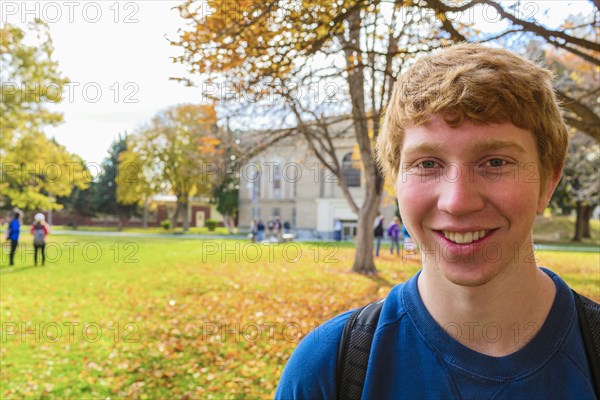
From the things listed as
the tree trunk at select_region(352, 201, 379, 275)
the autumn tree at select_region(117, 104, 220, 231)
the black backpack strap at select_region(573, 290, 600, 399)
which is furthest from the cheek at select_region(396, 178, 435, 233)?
the autumn tree at select_region(117, 104, 220, 231)

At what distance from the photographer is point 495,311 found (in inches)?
56.5

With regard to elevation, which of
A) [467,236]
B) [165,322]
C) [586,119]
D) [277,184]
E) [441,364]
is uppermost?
[277,184]

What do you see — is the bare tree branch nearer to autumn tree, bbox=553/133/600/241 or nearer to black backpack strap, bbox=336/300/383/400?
black backpack strap, bbox=336/300/383/400

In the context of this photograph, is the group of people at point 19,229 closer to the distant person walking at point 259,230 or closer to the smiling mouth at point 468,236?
the distant person walking at point 259,230

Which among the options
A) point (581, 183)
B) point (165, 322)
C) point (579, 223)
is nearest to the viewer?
point (165, 322)

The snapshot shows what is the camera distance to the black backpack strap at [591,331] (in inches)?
50.7

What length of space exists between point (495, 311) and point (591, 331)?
27cm

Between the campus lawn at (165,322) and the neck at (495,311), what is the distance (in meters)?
4.69

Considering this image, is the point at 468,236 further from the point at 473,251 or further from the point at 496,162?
the point at 496,162

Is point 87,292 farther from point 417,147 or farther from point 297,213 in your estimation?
point 297,213

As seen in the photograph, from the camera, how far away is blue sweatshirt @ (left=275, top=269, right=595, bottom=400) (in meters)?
1.31

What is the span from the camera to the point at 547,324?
4.61ft

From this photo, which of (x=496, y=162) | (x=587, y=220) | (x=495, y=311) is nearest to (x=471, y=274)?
(x=495, y=311)

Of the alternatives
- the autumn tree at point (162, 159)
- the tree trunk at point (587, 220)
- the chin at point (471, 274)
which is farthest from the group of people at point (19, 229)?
the tree trunk at point (587, 220)
